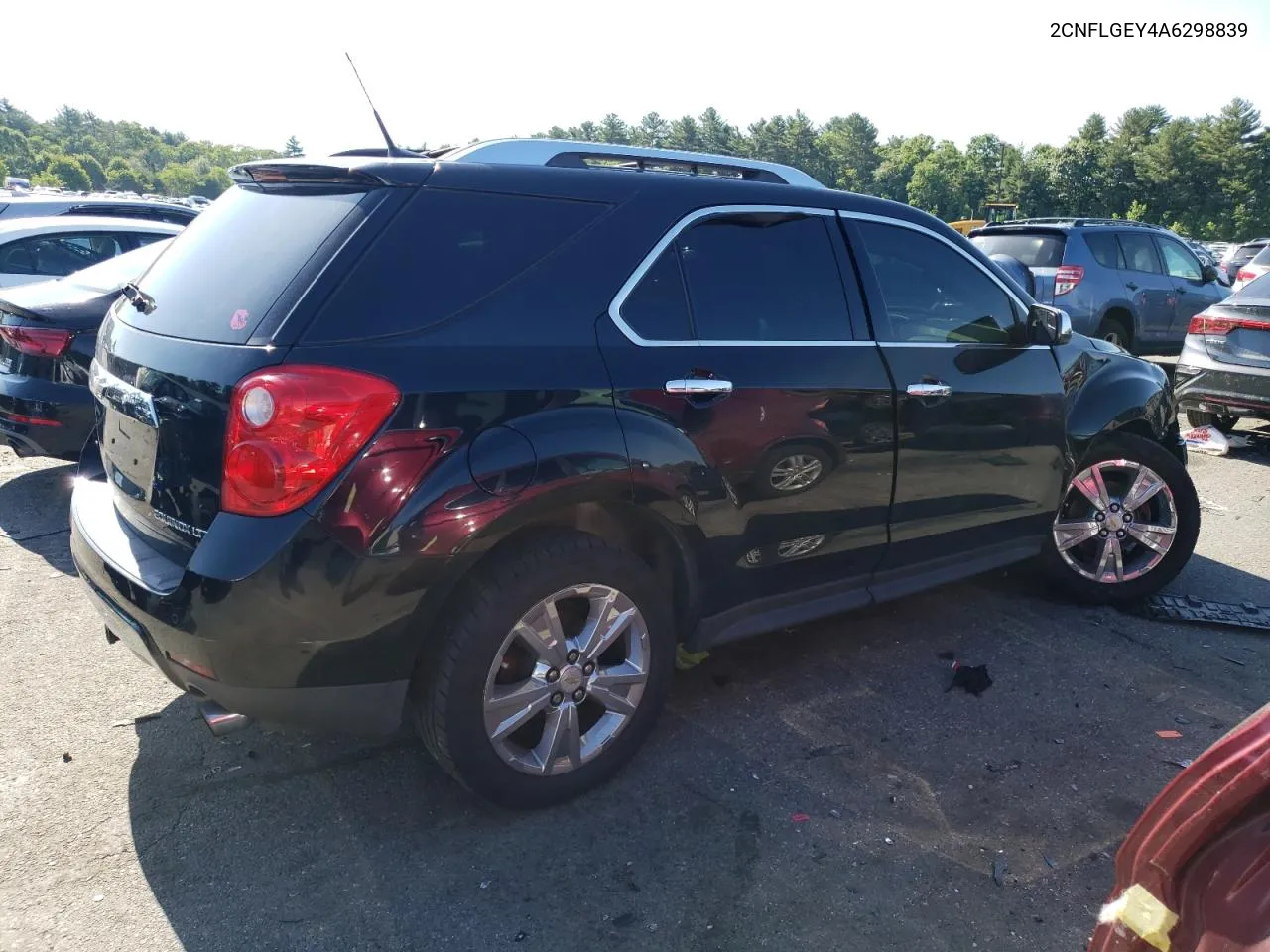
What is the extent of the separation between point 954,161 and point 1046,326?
122 metres

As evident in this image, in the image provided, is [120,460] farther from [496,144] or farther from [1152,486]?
[1152,486]

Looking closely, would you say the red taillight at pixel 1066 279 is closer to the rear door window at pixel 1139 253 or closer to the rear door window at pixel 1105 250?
the rear door window at pixel 1105 250

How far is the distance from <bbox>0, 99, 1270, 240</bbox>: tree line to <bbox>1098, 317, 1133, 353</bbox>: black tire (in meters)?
16.7

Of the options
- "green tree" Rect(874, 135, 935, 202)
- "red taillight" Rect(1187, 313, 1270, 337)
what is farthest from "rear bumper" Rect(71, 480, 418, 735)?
"green tree" Rect(874, 135, 935, 202)

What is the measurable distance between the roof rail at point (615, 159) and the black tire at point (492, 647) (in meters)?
1.21

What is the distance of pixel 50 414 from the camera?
5.03 metres

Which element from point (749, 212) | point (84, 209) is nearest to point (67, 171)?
point (84, 209)

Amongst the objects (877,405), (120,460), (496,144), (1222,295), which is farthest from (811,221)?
(1222,295)

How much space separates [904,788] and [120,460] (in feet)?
8.73

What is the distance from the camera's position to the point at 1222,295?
40.0 feet

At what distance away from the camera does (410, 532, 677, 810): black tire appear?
8.57ft

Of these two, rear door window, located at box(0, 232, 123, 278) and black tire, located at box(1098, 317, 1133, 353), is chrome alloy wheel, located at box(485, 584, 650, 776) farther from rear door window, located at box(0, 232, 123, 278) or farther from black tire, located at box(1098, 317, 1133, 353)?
black tire, located at box(1098, 317, 1133, 353)

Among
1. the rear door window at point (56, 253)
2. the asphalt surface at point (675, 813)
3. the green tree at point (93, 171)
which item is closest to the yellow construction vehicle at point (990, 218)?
the rear door window at point (56, 253)

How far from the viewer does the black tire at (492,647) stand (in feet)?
8.57
